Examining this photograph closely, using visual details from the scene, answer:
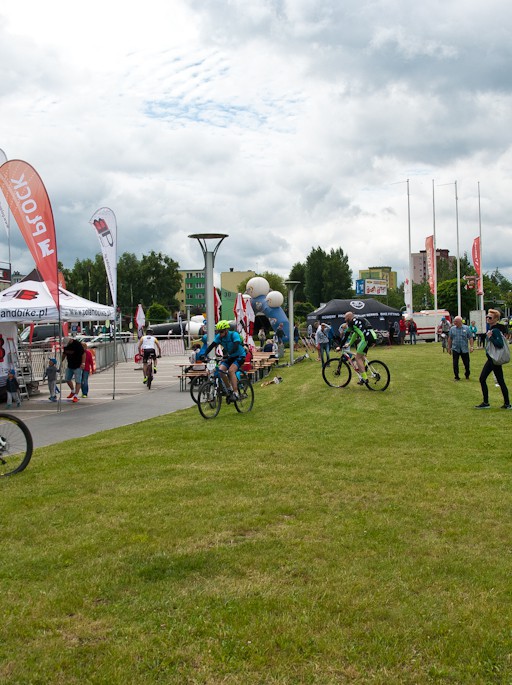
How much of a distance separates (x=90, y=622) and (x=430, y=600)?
183 centimetres

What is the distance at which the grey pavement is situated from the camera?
37.1ft

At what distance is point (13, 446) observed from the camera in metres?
7.39

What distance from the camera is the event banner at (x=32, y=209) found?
13.7 metres

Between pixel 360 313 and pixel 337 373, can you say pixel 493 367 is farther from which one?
pixel 360 313

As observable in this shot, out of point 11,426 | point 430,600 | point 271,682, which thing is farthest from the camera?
point 11,426

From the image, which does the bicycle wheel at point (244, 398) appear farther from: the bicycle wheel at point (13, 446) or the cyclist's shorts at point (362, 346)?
the bicycle wheel at point (13, 446)

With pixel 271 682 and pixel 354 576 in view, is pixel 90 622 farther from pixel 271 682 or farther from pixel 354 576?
pixel 354 576

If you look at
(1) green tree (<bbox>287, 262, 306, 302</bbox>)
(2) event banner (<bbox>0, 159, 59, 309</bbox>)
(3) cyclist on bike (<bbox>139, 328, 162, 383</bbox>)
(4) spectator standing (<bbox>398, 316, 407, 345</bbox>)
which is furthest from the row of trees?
(2) event banner (<bbox>0, 159, 59, 309</bbox>)

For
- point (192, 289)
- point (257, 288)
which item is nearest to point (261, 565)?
point (257, 288)

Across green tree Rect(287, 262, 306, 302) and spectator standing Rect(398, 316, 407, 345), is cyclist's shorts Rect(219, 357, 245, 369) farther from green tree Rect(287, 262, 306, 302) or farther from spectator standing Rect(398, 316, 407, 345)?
green tree Rect(287, 262, 306, 302)

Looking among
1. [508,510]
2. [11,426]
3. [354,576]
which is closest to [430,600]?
[354,576]

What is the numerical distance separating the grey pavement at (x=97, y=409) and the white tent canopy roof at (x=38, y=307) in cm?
203

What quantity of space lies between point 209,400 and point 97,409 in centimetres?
363

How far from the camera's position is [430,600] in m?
3.71
